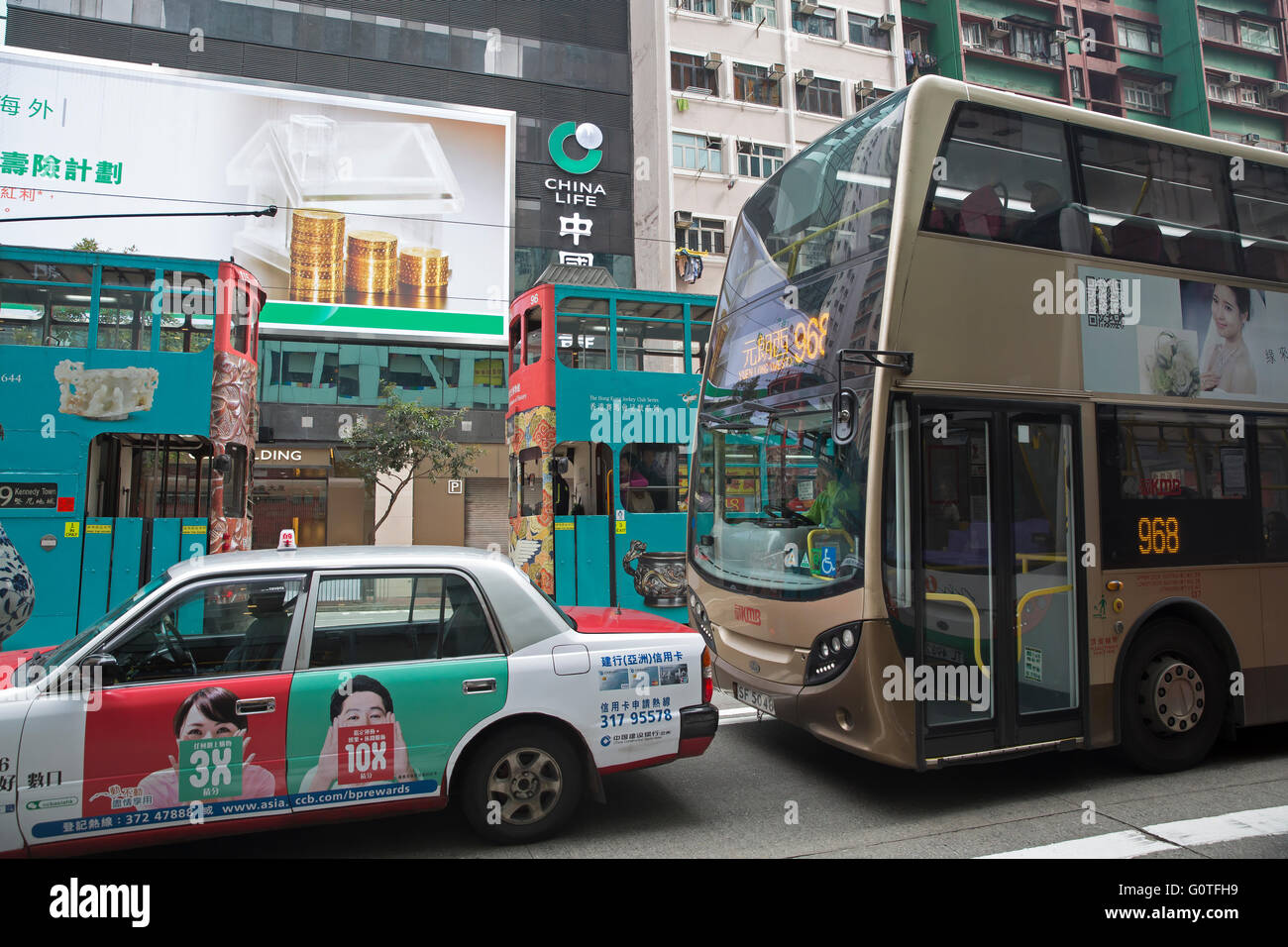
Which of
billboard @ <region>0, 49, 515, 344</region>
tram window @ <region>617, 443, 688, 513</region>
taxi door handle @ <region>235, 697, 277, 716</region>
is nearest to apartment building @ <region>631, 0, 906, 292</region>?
billboard @ <region>0, 49, 515, 344</region>

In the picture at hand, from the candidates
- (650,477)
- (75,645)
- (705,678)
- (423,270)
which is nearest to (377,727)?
(75,645)

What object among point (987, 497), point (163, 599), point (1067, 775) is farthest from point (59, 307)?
point (1067, 775)

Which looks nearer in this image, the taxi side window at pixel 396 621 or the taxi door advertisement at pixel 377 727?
the taxi door advertisement at pixel 377 727

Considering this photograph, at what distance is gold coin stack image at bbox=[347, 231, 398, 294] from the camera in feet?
88.7

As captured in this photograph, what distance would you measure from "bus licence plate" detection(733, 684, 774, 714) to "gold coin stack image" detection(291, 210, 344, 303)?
25.3m

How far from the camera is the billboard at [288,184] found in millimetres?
24844

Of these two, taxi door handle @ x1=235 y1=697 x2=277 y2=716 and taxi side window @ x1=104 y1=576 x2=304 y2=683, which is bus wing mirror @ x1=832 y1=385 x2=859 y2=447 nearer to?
taxi side window @ x1=104 y1=576 x2=304 y2=683

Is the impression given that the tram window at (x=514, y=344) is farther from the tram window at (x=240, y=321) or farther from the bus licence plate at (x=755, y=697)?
the bus licence plate at (x=755, y=697)

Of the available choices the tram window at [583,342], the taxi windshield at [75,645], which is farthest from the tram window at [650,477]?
the taxi windshield at [75,645]

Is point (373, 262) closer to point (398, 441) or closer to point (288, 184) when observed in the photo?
point (288, 184)

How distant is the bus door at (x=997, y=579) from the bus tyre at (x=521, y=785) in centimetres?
200

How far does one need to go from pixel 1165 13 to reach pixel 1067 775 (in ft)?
156

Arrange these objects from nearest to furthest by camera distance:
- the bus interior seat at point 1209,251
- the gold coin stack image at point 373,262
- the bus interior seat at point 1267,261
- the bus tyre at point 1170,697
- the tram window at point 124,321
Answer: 1. the bus tyre at point 1170,697
2. the bus interior seat at point 1209,251
3. the bus interior seat at point 1267,261
4. the tram window at point 124,321
5. the gold coin stack image at point 373,262
